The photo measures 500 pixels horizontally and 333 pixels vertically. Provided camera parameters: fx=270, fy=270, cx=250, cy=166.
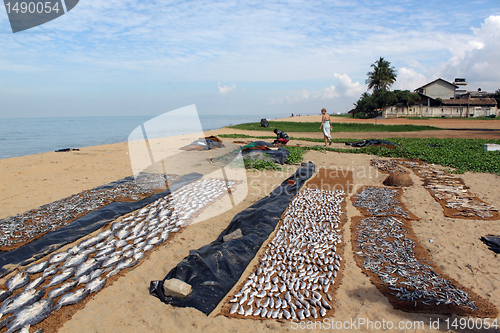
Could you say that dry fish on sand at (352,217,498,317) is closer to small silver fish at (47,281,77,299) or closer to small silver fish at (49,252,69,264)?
small silver fish at (47,281,77,299)

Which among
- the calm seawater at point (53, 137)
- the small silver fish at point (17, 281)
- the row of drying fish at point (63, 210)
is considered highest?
the calm seawater at point (53, 137)

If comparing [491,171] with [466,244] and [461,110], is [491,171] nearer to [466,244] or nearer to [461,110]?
[466,244]

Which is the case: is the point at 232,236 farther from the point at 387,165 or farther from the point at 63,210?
the point at 387,165

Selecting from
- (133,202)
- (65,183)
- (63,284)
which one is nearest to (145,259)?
(63,284)

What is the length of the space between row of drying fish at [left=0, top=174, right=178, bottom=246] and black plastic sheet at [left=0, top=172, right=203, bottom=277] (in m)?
0.31

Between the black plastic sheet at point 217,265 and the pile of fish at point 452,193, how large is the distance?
429 centimetres

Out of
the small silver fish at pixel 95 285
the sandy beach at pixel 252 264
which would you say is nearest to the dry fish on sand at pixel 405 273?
the sandy beach at pixel 252 264

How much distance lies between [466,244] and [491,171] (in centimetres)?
635

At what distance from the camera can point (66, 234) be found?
16.7 ft

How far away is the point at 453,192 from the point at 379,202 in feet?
7.68

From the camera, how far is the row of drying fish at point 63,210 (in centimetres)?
518

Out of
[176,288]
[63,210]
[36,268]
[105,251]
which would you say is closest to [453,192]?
[176,288]

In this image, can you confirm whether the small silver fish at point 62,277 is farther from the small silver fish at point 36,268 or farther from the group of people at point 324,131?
the group of people at point 324,131

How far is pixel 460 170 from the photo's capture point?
9.52 m
